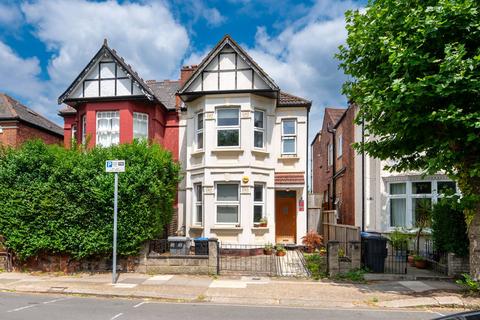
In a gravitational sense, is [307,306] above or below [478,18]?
below

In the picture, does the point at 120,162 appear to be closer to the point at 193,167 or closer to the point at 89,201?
the point at 89,201

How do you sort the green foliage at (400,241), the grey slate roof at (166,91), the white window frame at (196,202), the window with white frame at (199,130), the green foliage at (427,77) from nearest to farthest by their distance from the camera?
1. the green foliage at (427,77)
2. the green foliage at (400,241)
3. the white window frame at (196,202)
4. the window with white frame at (199,130)
5. the grey slate roof at (166,91)

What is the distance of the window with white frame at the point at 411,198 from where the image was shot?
50.3 feet

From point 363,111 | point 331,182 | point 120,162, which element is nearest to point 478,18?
point 363,111

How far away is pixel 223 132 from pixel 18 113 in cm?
1434

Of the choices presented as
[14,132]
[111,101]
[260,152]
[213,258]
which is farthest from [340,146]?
[14,132]

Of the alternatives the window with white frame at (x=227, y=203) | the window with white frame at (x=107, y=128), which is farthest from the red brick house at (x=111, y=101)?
the window with white frame at (x=227, y=203)

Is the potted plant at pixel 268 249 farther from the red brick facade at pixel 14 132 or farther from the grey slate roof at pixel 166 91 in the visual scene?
the red brick facade at pixel 14 132

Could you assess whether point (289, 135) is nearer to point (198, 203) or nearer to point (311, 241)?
point (311, 241)

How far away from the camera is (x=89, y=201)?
41.0ft

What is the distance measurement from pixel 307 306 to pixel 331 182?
18369mm

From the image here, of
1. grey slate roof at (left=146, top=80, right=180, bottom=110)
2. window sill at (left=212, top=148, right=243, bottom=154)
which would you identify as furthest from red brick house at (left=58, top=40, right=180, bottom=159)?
window sill at (left=212, top=148, right=243, bottom=154)

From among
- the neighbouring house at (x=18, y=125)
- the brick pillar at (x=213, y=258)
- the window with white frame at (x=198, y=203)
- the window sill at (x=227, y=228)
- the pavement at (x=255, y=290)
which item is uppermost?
the neighbouring house at (x=18, y=125)

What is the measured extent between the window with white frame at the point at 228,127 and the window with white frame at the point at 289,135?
304 centimetres
